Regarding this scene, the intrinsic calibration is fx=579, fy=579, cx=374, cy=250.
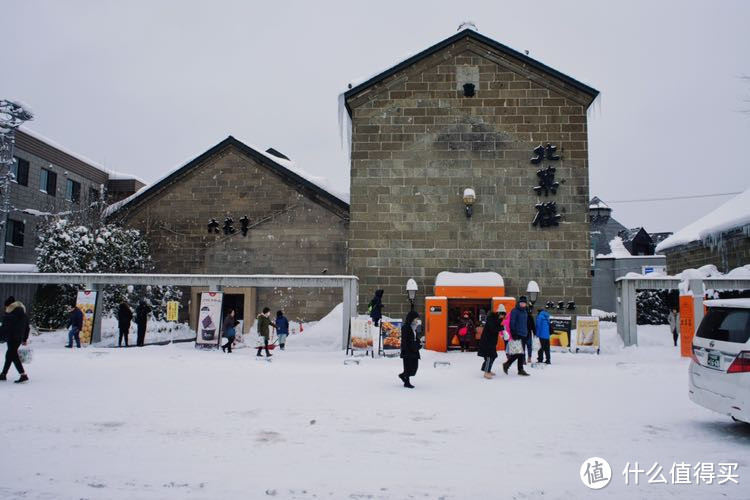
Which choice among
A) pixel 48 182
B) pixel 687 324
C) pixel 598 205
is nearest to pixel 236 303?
pixel 687 324

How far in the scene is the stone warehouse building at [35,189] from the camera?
31531mm

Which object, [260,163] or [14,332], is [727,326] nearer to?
[14,332]

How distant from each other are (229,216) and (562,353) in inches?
590

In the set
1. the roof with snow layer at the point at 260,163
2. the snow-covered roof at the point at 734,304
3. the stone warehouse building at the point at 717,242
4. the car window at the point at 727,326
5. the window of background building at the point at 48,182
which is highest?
the window of background building at the point at 48,182

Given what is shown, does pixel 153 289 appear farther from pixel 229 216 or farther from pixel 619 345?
pixel 619 345

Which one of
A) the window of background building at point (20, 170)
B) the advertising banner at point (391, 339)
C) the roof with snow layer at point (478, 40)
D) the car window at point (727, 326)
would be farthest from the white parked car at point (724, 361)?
the window of background building at point (20, 170)

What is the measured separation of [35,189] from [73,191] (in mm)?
→ 3949

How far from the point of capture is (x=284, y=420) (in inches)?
315

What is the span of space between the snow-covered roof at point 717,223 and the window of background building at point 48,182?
34715mm

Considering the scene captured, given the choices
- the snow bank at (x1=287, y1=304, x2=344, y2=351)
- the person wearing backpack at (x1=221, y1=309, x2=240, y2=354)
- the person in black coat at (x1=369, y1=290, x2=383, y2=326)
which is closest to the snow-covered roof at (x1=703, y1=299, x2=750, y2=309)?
the person in black coat at (x1=369, y1=290, x2=383, y2=326)

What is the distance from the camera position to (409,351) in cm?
1119

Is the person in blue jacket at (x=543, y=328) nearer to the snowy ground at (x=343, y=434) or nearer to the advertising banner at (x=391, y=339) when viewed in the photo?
the snowy ground at (x=343, y=434)

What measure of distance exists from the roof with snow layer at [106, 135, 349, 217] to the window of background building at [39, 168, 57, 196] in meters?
9.89

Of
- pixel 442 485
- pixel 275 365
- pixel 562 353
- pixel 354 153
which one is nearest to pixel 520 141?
pixel 354 153
